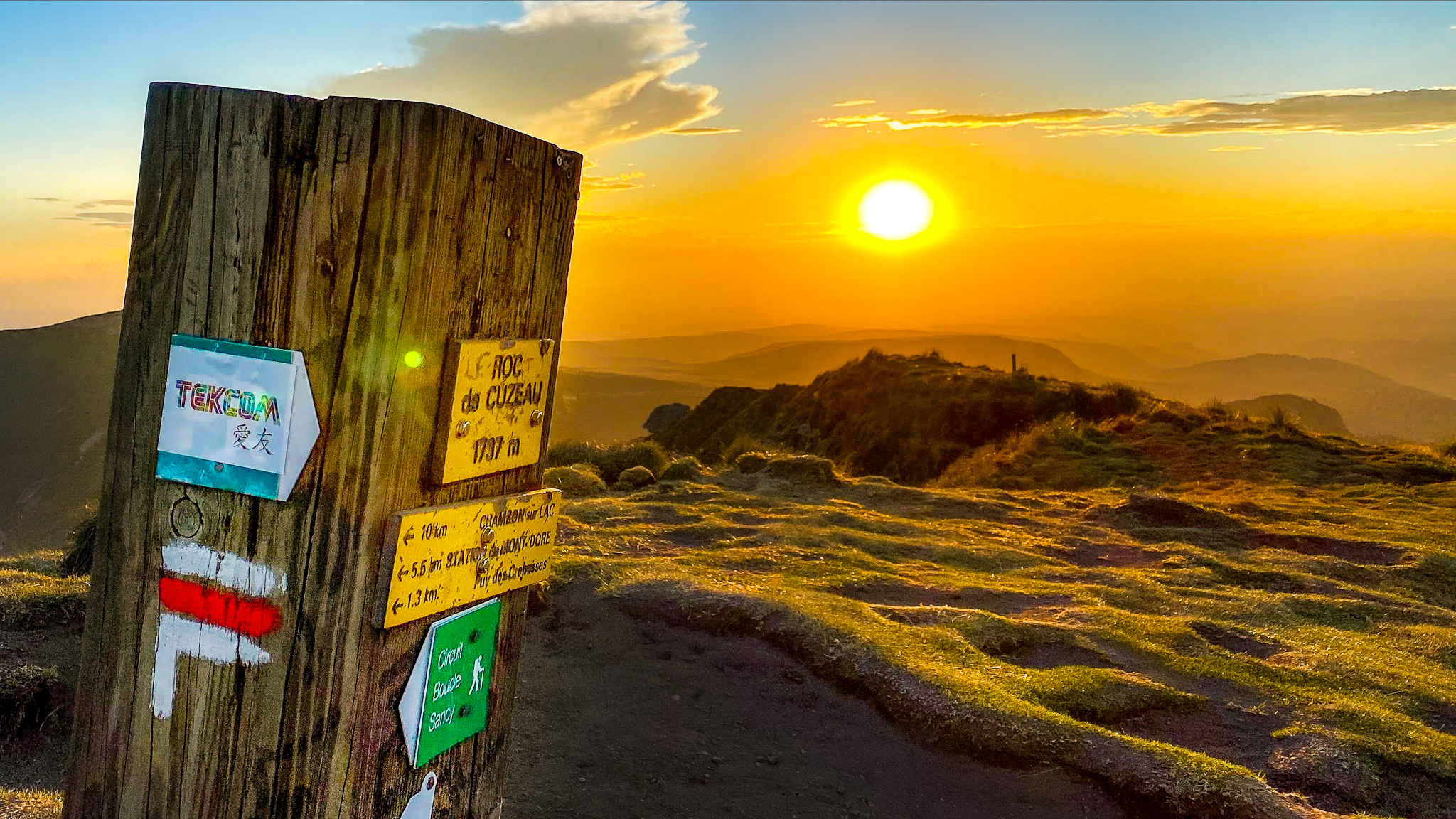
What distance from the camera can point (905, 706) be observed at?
584 cm

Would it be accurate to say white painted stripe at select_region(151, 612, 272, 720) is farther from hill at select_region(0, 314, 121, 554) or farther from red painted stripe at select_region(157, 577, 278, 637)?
hill at select_region(0, 314, 121, 554)

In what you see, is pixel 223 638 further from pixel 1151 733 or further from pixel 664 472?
pixel 664 472

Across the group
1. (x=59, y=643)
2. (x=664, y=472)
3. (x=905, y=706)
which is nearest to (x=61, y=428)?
(x=664, y=472)

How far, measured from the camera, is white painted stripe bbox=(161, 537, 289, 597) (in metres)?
2.09

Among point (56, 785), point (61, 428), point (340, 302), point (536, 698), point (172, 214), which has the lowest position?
point (61, 428)

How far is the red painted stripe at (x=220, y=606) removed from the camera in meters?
2.10

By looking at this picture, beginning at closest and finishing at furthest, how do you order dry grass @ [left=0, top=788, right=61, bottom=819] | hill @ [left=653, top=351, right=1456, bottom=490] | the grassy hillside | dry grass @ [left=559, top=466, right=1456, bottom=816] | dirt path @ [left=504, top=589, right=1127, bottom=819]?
dry grass @ [left=0, top=788, right=61, bottom=819] → dirt path @ [left=504, top=589, right=1127, bottom=819] → dry grass @ [left=559, top=466, right=1456, bottom=816] → hill @ [left=653, top=351, right=1456, bottom=490] → the grassy hillside

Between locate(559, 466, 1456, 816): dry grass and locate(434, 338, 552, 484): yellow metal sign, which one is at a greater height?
locate(434, 338, 552, 484): yellow metal sign

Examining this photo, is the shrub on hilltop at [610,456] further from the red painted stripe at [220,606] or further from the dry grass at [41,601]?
the red painted stripe at [220,606]

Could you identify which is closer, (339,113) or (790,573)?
(339,113)

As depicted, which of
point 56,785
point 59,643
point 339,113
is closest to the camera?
point 339,113

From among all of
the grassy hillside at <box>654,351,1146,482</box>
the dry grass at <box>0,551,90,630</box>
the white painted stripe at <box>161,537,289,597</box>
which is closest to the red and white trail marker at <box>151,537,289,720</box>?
the white painted stripe at <box>161,537,289,597</box>

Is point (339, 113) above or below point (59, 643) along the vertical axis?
above

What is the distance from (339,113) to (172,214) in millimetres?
511
